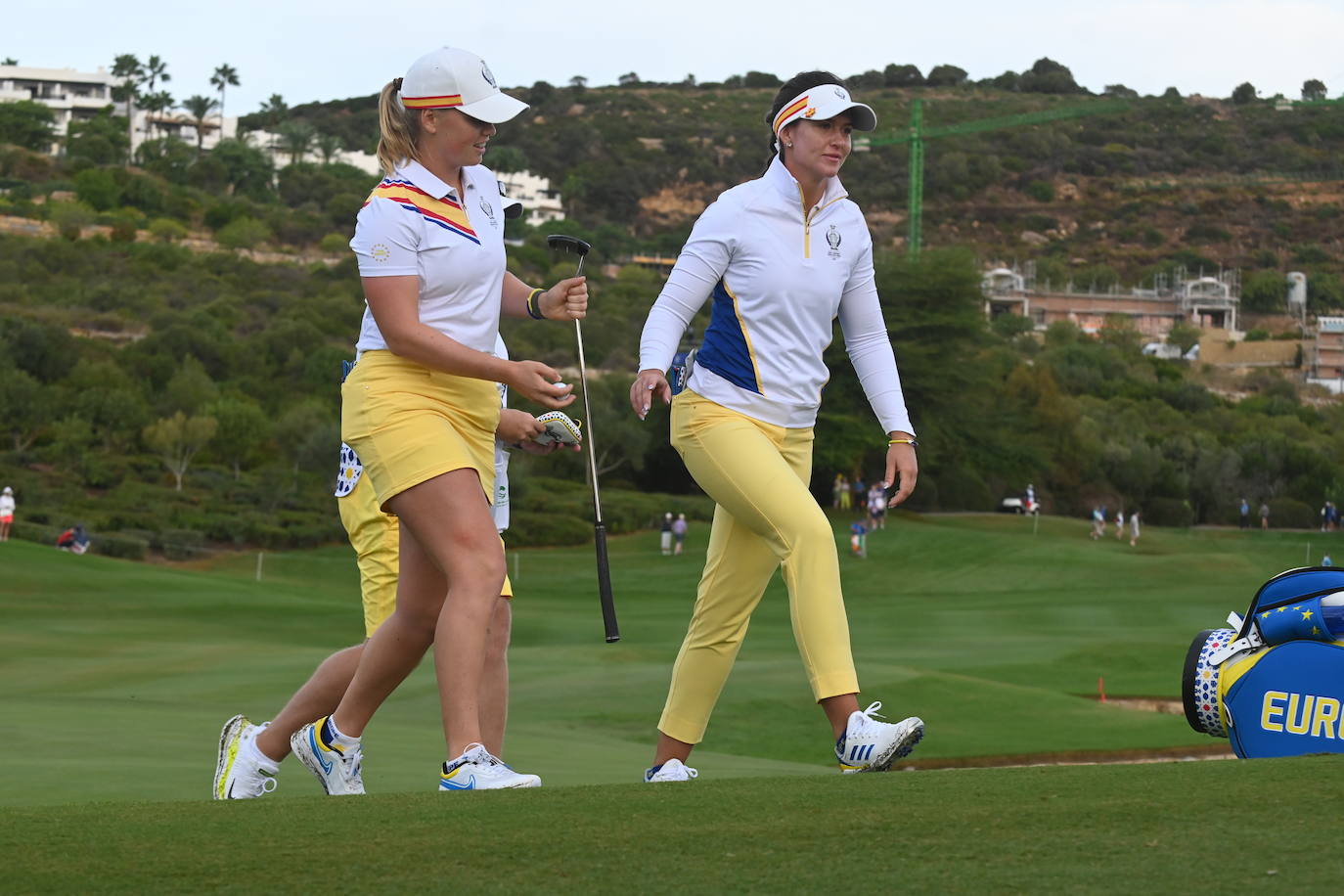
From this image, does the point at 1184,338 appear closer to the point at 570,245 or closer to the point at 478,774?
the point at 570,245

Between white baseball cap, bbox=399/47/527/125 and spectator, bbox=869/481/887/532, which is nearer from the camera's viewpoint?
white baseball cap, bbox=399/47/527/125

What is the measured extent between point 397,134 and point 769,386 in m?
1.57

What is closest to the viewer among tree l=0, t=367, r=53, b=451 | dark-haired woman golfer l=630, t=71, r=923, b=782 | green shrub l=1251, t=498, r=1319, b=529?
dark-haired woman golfer l=630, t=71, r=923, b=782

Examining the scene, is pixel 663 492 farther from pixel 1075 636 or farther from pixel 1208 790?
pixel 1208 790

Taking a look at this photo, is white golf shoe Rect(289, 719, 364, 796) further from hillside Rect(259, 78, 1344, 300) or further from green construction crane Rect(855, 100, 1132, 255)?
hillside Rect(259, 78, 1344, 300)

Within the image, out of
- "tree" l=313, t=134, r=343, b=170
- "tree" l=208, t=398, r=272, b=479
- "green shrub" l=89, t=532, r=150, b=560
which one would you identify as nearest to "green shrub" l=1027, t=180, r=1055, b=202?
"tree" l=313, t=134, r=343, b=170

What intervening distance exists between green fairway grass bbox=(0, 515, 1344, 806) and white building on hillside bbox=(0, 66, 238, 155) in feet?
480

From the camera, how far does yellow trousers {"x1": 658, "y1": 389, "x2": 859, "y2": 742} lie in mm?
6188

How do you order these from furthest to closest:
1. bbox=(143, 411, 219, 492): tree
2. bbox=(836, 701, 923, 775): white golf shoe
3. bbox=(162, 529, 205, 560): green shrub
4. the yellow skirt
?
1. bbox=(143, 411, 219, 492): tree
2. bbox=(162, 529, 205, 560): green shrub
3. bbox=(836, 701, 923, 775): white golf shoe
4. the yellow skirt

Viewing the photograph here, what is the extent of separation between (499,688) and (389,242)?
62.4 inches

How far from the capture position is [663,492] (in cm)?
6106

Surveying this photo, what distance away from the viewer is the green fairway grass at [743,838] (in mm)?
3535

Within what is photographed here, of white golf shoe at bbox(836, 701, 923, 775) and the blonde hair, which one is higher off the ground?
the blonde hair

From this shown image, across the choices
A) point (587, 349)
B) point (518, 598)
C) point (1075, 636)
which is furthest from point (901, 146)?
point (1075, 636)
